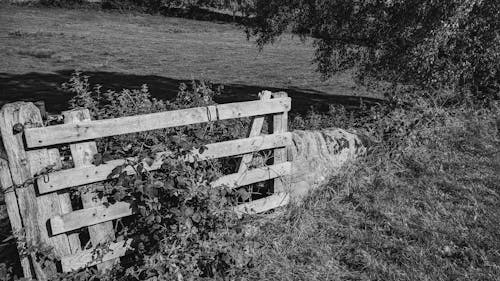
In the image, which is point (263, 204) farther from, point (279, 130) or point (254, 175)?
point (279, 130)

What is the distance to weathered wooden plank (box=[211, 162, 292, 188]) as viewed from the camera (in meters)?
4.15

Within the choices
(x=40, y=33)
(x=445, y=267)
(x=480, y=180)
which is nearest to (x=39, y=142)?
(x=445, y=267)

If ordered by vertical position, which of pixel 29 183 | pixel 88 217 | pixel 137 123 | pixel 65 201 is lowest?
pixel 88 217

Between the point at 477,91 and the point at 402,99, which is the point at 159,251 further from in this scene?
the point at 477,91

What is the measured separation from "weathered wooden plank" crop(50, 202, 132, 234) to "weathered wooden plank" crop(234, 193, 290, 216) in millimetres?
1191

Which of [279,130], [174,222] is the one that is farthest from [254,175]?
[174,222]

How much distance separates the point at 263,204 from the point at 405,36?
5145mm

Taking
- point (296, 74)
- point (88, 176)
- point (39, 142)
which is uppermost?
point (39, 142)

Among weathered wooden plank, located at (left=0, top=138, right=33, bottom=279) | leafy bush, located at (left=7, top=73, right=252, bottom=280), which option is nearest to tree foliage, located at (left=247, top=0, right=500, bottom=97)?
leafy bush, located at (left=7, top=73, right=252, bottom=280)

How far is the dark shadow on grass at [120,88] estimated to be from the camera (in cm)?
1170

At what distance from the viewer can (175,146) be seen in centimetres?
384

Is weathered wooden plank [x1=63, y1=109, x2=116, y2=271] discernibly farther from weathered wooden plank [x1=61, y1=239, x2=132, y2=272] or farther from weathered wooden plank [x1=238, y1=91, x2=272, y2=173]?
weathered wooden plank [x1=238, y1=91, x2=272, y2=173]

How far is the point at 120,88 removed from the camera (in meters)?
14.3

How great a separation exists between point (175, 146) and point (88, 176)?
854 millimetres
